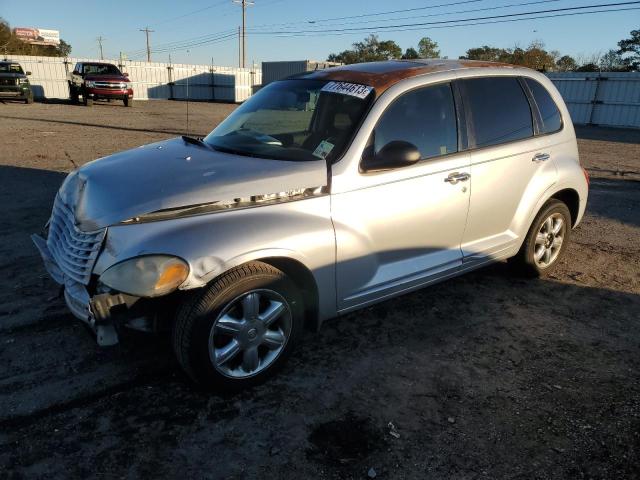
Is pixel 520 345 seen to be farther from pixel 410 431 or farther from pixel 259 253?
pixel 259 253

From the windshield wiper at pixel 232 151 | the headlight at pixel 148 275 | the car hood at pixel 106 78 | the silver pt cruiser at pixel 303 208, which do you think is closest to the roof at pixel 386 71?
the silver pt cruiser at pixel 303 208

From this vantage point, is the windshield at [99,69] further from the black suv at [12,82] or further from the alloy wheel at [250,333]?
the alloy wheel at [250,333]

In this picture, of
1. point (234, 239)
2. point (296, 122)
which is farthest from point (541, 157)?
point (234, 239)

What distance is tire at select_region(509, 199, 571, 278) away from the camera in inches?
174

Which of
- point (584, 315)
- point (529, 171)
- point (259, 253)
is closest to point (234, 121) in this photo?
point (259, 253)

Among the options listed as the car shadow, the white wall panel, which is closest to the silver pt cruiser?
the car shadow

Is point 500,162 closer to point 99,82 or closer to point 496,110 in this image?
point 496,110

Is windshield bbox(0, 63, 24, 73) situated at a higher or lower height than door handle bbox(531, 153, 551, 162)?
higher

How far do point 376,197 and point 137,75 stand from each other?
37.6 meters

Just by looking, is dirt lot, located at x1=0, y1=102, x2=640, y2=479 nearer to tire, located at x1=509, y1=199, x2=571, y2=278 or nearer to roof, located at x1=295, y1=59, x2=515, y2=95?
tire, located at x1=509, y1=199, x2=571, y2=278

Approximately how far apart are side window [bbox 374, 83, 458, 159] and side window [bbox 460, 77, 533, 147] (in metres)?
0.21

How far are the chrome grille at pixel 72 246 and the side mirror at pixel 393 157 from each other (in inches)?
64.7

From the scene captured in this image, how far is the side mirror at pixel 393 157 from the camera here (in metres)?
3.13

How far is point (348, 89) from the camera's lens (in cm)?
345
